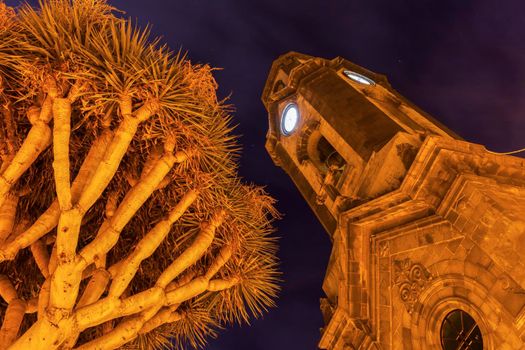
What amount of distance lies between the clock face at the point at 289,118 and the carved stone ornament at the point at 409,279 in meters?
8.41

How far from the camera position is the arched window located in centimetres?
823

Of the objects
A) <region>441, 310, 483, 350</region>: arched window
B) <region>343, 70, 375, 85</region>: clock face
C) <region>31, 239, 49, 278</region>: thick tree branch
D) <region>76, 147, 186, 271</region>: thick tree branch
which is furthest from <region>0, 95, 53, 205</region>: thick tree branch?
<region>343, 70, 375, 85</region>: clock face

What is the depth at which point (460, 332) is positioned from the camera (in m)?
8.54

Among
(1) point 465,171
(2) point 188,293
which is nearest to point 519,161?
(1) point 465,171

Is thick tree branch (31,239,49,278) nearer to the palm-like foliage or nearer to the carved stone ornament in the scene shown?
the palm-like foliage

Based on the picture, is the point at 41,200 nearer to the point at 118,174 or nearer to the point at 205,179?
the point at 118,174

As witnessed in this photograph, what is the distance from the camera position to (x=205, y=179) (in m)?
9.43

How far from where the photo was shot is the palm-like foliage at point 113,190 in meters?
7.29

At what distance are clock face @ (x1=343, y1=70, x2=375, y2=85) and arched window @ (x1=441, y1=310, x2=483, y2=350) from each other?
11.9m

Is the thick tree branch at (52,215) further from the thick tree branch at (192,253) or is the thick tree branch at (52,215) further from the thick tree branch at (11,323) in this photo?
the thick tree branch at (192,253)

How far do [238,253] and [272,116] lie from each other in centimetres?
1056

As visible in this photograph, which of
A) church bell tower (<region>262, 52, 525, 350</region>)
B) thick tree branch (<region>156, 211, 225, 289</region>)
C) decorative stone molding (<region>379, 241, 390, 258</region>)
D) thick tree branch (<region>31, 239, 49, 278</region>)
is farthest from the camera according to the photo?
decorative stone molding (<region>379, 241, 390, 258</region>)

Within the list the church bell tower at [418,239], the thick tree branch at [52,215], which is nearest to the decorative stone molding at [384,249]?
the church bell tower at [418,239]

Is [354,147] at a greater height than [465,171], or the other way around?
[354,147]
